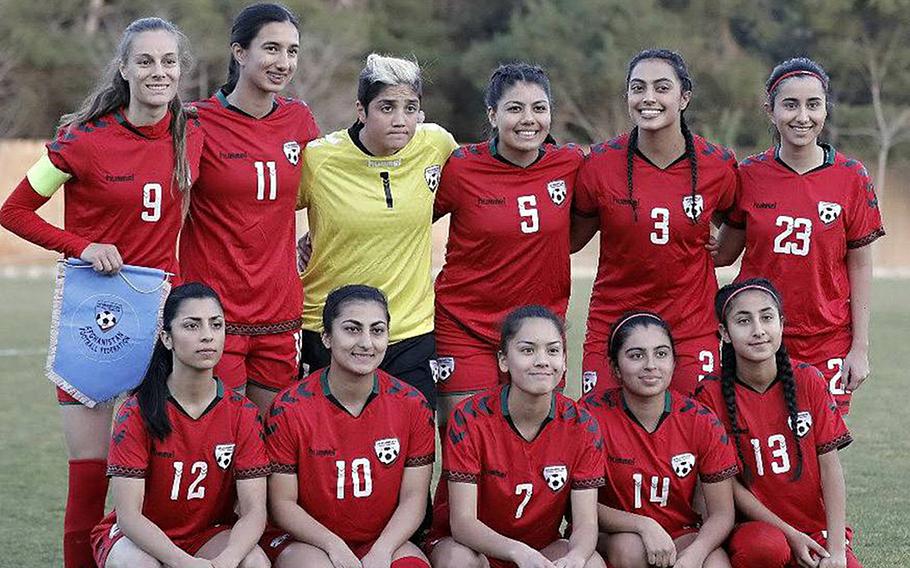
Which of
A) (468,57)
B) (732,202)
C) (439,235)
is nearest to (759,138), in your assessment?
(468,57)

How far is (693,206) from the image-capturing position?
5105 mm

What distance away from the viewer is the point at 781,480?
4906 mm

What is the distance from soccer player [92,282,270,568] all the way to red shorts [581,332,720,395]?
1.23 m

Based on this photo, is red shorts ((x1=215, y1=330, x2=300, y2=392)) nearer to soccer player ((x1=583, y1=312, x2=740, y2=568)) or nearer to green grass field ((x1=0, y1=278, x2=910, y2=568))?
soccer player ((x1=583, y1=312, x2=740, y2=568))

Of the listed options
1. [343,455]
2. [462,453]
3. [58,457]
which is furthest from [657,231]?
[58,457]

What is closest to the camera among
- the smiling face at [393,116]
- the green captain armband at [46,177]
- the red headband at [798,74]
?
the green captain armband at [46,177]

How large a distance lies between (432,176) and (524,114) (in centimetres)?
41

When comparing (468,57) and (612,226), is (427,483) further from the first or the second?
(468,57)

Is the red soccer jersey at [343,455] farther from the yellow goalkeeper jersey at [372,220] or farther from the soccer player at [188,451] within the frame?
the yellow goalkeeper jersey at [372,220]

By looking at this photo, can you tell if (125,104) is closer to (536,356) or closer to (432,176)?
(432,176)

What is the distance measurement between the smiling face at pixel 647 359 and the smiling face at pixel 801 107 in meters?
0.86

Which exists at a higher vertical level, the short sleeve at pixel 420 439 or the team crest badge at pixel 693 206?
the team crest badge at pixel 693 206

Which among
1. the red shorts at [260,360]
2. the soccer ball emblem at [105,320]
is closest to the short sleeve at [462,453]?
the red shorts at [260,360]

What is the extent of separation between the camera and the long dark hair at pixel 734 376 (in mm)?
4859
